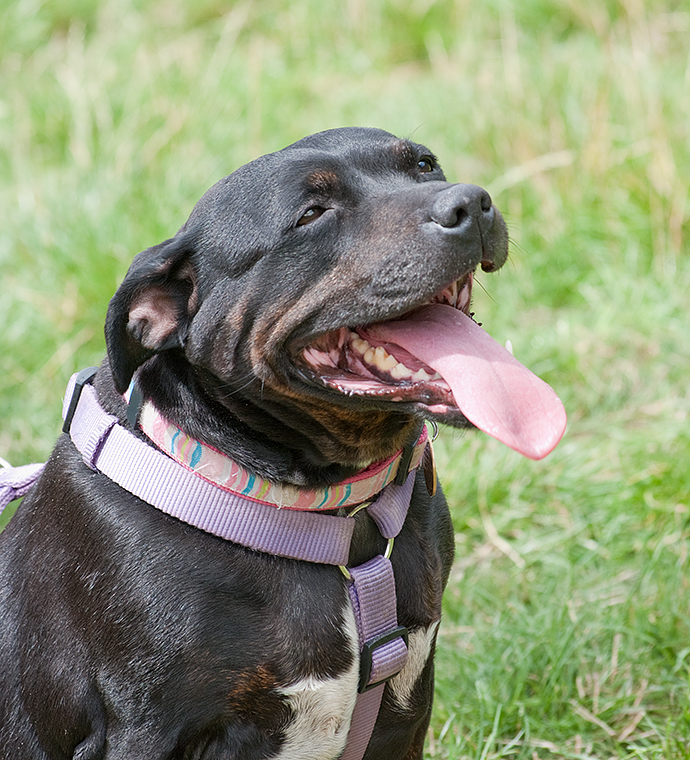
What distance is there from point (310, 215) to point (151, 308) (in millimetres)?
422

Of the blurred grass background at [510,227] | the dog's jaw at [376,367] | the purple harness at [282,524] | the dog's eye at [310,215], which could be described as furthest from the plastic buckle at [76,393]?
the blurred grass background at [510,227]

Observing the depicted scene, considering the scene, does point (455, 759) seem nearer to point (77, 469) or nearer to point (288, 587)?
point (288, 587)

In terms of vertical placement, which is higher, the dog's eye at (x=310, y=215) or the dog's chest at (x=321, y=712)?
the dog's eye at (x=310, y=215)

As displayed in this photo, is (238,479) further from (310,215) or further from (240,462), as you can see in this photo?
(310,215)

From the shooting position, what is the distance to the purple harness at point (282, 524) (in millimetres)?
2205

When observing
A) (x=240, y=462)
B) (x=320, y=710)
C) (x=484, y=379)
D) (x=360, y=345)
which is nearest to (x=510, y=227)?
(x=360, y=345)

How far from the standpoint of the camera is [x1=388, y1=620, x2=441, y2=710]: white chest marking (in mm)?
2430

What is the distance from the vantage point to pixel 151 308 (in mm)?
2355

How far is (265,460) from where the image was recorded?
231 cm

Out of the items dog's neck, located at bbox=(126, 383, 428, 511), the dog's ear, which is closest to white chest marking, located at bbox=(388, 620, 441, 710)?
dog's neck, located at bbox=(126, 383, 428, 511)

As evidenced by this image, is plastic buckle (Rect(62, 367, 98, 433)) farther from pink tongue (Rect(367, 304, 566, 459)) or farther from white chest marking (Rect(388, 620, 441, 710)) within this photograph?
white chest marking (Rect(388, 620, 441, 710))

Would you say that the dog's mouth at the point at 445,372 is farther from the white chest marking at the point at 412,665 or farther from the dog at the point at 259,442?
the white chest marking at the point at 412,665

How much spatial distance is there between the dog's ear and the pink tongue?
1.48ft

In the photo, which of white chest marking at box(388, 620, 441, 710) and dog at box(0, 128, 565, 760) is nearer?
dog at box(0, 128, 565, 760)
